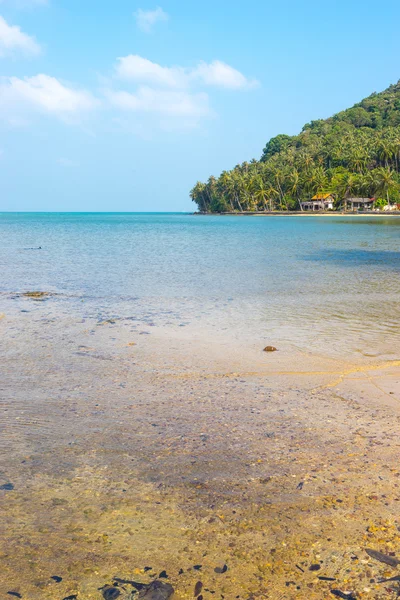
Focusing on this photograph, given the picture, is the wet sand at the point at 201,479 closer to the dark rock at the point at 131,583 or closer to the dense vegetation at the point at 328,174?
the dark rock at the point at 131,583

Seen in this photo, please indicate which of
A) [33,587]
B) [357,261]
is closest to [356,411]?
[33,587]

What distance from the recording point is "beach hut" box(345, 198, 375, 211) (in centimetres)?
13338

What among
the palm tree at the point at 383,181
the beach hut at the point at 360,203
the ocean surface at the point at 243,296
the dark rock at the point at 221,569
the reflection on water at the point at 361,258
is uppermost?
the palm tree at the point at 383,181

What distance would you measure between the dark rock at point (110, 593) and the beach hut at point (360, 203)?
457ft

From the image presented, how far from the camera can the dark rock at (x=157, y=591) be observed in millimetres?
2797

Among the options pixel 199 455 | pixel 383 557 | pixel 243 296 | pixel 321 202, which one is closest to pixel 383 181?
pixel 321 202

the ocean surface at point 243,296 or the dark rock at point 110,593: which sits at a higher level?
the dark rock at point 110,593

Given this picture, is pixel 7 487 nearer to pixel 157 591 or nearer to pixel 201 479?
pixel 201 479

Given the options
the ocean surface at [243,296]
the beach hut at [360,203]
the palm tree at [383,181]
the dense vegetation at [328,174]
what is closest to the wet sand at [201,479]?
the ocean surface at [243,296]

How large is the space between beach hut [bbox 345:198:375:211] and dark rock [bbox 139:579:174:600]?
13924cm

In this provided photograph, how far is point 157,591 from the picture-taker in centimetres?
285

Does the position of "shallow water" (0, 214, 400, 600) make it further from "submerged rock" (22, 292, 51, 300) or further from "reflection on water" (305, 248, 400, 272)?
"reflection on water" (305, 248, 400, 272)

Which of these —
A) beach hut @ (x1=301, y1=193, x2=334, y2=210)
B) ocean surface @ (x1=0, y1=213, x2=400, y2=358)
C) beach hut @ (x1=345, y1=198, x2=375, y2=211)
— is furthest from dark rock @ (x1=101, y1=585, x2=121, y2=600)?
beach hut @ (x1=301, y1=193, x2=334, y2=210)

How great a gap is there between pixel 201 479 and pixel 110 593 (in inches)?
52.9
